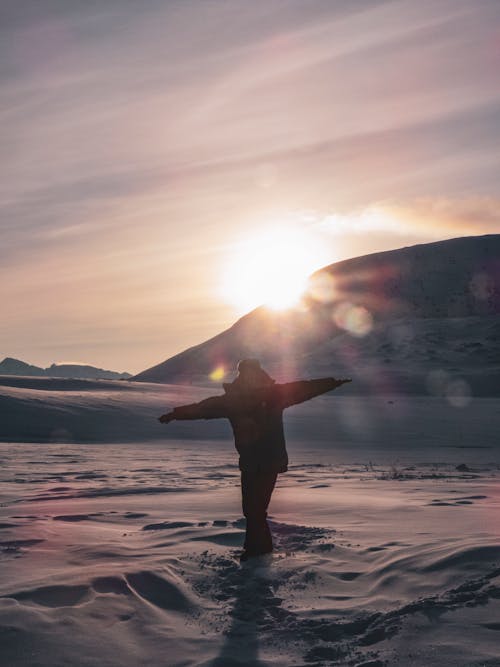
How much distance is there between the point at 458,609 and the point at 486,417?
84.5 ft

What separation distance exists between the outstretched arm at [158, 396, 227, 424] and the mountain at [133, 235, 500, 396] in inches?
1474

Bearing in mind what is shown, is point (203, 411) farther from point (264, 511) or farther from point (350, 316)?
point (350, 316)

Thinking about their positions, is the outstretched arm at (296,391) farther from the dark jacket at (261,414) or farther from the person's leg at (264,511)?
the person's leg at (264,511)

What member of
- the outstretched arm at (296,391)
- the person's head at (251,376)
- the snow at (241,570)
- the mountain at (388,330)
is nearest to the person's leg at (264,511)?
the snow at (241,570)

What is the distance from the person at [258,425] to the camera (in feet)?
23.0

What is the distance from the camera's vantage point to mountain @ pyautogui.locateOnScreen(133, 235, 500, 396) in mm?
53000

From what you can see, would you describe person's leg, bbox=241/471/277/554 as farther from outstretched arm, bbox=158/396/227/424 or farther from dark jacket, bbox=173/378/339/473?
outstretched arm, bbox=158/396/227/424

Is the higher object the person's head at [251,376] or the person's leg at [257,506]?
the person's head at [251,376]

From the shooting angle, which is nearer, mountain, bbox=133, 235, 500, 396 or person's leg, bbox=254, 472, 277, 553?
person's leg, bbox=254, 472, 277, 553

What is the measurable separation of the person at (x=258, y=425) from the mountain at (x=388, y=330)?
123 ft

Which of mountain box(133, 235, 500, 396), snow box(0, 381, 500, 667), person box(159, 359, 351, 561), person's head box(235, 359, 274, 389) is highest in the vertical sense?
mountain box(133, 235, 500, 396)

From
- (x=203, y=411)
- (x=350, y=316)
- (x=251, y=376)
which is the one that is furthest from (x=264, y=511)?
(x=350, y=316)

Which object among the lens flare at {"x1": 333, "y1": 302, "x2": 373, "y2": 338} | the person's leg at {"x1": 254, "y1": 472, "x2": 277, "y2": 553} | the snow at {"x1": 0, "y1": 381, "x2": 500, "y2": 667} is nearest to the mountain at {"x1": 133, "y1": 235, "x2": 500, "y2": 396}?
the lens flare at {"x1": 333, "y1": 302, "x2": 373, "y2": 338}

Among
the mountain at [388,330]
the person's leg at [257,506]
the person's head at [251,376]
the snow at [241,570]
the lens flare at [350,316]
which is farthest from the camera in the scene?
the lens flare at [350,316]
